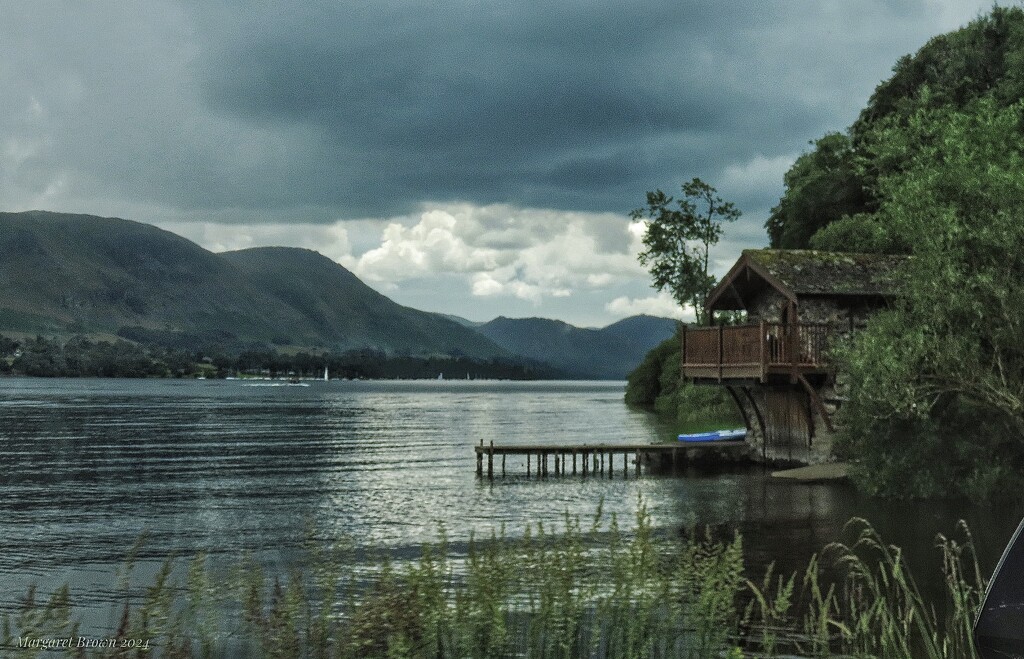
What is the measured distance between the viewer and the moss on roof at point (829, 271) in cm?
3809

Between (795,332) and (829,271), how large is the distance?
3224mm

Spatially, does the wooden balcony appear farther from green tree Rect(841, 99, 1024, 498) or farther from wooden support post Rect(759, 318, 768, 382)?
green tree Rect(841, 99, 1024, 498)

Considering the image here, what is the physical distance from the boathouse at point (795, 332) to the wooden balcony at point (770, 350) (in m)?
0.04

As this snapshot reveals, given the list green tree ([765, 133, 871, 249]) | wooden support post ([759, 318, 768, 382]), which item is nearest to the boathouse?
wooden support post ([759, 318, 768, 382])

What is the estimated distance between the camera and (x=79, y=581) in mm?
22359

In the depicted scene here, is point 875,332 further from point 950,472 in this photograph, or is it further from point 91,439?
point 91,439

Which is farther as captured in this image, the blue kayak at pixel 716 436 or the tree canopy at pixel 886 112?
the tree canopy at pixel 886 112

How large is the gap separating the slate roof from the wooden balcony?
1594mm

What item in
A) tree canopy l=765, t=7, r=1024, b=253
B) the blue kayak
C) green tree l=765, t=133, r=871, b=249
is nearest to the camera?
the blue kayak

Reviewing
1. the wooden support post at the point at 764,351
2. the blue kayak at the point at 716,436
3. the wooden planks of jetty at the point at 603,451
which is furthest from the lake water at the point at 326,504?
the blue kayak at the point at 716,436

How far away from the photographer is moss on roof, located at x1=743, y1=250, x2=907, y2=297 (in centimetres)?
A: 3809

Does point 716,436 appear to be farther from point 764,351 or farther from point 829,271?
point 829,271

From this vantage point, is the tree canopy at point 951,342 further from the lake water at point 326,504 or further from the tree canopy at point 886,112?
the tree canopy at point 886,112

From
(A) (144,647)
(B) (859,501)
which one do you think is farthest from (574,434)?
(A) (144,647)
